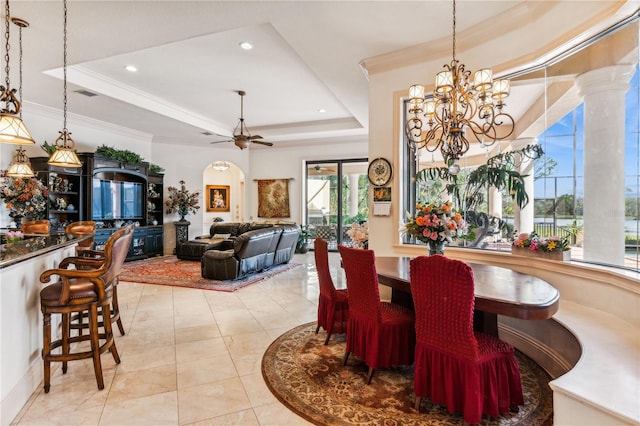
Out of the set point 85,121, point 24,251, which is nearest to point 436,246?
point 24,251

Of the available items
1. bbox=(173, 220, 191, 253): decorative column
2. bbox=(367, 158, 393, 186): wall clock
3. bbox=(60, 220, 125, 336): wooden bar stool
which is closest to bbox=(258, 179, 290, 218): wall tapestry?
bbox=(173, 220, 191, 253): decorative column

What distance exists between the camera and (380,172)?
4.23 meters

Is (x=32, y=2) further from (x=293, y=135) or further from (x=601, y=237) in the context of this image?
(x=293, y=135)

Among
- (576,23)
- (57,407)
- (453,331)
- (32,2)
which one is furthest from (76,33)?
(576,23)

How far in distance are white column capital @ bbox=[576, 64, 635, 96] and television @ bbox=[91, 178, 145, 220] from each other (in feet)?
26.2

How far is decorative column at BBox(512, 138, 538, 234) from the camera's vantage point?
330 cm

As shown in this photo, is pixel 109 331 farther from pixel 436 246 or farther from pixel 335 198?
pixel 335 198

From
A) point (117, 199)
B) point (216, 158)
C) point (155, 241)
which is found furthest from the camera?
point (216, 158)

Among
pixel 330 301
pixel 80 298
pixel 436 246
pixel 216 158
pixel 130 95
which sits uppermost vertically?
pixel 130 95

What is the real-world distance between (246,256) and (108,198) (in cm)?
368

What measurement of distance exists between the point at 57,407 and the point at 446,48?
467cm

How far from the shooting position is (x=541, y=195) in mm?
3215

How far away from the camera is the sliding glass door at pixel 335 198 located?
362 inches

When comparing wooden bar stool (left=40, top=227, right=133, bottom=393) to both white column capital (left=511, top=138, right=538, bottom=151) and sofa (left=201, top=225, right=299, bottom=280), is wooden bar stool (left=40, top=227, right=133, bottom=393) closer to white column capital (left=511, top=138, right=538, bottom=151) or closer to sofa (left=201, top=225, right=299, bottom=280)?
sofa (left=201, top=225, right=299, bottom=280)
